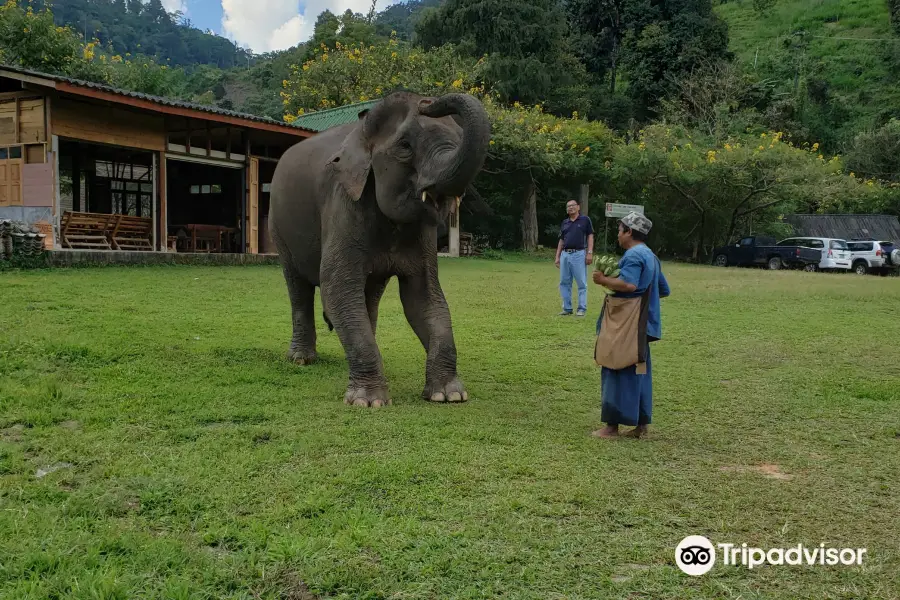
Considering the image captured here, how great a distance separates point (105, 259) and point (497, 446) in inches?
565

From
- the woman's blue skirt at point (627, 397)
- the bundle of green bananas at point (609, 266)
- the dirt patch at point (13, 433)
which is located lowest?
the dirt patch at point (13, 433)

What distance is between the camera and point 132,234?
1977cm

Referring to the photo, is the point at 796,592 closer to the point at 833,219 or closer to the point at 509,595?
the point at 509,595

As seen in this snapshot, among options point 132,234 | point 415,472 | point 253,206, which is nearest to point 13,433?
point 415,472

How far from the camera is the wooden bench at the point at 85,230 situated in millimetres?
17312

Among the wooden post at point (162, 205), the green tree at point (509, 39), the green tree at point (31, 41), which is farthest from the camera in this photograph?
the green tree at point (509, 39)

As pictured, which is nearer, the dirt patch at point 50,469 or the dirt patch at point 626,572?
the dirt patch at point 626,572

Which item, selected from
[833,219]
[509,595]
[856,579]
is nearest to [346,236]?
[509,595]

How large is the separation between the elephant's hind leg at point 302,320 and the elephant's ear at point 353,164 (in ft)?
6.30

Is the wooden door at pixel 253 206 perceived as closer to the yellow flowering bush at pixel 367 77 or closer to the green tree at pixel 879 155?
the yellow flowering bush at pixel 367 77

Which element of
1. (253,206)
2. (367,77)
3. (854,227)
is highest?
(367,77)

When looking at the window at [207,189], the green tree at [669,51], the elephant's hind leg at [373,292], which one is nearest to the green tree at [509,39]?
the green tree at [669,51]

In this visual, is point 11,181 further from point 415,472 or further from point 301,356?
point 415,472

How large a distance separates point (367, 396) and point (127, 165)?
21.5 meters
